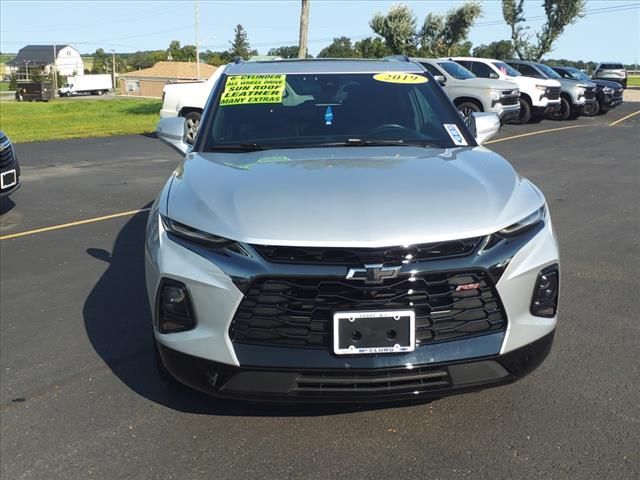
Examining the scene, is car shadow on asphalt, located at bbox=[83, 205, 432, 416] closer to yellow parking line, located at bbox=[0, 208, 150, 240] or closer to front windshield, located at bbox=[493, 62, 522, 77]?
yellow parking line, located at bbox=[0, 208, 150, 240]

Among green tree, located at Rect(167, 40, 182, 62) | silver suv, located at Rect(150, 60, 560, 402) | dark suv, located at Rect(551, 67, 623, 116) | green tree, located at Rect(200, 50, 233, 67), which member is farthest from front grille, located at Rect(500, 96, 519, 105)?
green tree, located at Rect(167, 40, 182, 62)

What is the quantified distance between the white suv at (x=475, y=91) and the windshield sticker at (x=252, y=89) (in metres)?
13.8

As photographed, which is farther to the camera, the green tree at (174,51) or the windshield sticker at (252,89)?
the green tree at (174,51)

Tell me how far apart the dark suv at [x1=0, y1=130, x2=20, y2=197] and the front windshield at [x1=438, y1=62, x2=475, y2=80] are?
13.3 m

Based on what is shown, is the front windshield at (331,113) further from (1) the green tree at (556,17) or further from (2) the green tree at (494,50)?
(2) the green tree at (494,50)

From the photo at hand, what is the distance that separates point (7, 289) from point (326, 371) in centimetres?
363

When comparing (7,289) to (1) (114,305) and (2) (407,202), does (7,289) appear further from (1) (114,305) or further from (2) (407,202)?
(2) (407,202)

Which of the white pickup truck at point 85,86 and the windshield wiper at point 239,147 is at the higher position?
the windshield wiper at point 239,147

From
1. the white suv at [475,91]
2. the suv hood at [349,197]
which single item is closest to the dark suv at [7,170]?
the suv hood at [349,197]

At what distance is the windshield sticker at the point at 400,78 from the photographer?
14.1ft

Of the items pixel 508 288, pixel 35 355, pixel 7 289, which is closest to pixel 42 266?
pixel 7 289

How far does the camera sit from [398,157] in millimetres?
3451

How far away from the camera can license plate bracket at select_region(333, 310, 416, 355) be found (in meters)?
2.51

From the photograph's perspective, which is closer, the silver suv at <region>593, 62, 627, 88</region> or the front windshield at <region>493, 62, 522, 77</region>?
the front windshield at <region>493, 62, 522, 77</region>
